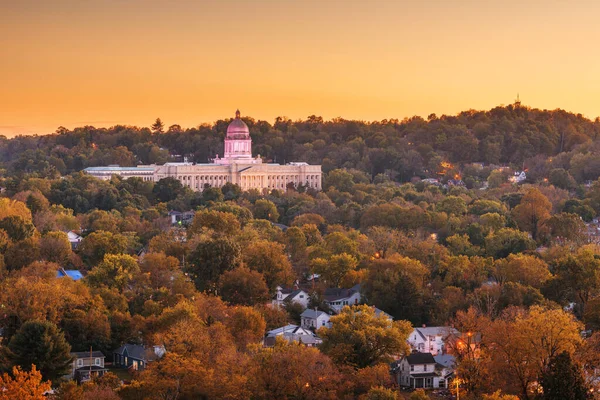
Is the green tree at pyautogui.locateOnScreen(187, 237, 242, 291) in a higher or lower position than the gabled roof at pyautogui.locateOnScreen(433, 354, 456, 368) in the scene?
higher

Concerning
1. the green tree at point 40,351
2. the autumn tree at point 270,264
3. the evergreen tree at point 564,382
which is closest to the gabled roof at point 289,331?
the autumn tree at point 270,264

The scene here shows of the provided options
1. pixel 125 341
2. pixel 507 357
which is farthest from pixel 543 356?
pixel 125 341

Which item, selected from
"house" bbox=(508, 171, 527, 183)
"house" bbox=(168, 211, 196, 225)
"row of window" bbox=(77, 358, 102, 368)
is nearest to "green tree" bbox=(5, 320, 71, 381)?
"row of window" bbox=(77, 358, 102, 368)

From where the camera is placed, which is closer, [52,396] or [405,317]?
[52,396]

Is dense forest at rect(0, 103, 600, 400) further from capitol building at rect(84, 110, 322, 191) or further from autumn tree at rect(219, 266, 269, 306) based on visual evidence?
capitol building at rect(84, 110, 322, 191)

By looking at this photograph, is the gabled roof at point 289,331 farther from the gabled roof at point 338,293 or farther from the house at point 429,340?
the gabled roof at point 338,293

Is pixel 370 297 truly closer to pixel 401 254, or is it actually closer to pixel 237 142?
pixel 401 254
